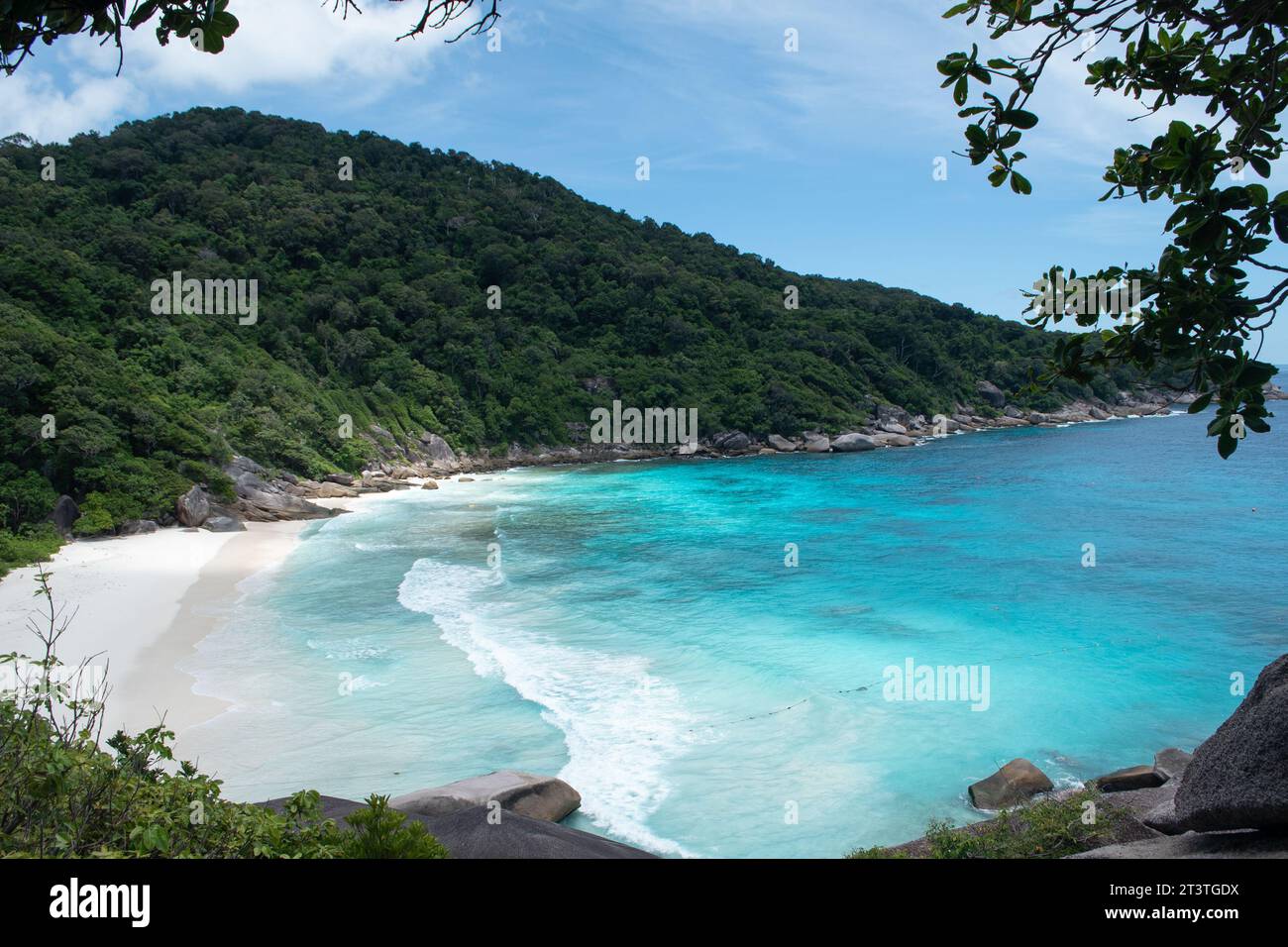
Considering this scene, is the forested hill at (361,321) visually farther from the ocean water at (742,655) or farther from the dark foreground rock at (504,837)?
the dark foreground rock at (504,837)

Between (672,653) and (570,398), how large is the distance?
49968mm

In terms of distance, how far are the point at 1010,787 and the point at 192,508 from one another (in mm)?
27421

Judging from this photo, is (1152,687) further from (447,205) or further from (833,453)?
(447,205)

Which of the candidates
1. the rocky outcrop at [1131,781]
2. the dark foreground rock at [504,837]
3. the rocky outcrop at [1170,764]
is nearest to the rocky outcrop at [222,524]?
the dark foreground rock at [504,837]

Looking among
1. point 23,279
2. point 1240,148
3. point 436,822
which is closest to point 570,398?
point 23,279

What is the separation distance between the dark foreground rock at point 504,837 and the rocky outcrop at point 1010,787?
4965 mm

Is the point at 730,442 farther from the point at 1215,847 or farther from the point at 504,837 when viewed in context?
the point at 1215,847

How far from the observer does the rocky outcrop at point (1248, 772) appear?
4863mm

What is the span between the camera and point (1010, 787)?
9.87 meters

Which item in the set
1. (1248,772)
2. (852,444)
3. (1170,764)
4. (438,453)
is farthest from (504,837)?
(852,444)

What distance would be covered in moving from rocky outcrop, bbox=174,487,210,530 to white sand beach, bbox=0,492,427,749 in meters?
0.57

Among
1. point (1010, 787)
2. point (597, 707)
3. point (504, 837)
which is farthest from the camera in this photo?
point (597, 707)

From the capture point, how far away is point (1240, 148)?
332cm
